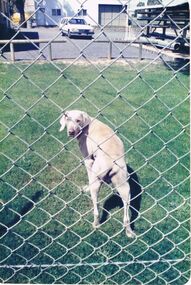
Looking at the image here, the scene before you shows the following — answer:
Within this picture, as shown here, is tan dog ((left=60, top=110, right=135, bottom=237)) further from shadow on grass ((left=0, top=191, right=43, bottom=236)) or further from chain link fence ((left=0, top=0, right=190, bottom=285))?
shadow on grass ((left=0, top=191, right=43, bottom=236))

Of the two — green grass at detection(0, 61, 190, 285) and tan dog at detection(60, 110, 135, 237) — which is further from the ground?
tan dog at detection(60, 110, 135, 237)

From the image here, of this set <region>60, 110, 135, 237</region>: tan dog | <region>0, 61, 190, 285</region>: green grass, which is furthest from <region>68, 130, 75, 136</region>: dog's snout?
<region>0, 61, 190, 285</region>: green grass

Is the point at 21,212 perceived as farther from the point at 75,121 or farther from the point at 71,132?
the point at 75,121

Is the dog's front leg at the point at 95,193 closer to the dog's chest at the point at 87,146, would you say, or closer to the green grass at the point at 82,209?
the green grass at the point at 82,209

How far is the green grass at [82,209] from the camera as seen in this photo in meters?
2.49

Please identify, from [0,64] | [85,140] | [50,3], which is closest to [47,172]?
[85,140]

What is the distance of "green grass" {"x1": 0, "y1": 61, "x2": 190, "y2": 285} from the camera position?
249 centimetres

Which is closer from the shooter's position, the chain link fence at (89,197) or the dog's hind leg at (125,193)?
the chain link fence at (89,197)

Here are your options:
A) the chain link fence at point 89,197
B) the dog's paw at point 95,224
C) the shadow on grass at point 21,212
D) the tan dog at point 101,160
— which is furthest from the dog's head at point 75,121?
the dog's paw at point 95,224

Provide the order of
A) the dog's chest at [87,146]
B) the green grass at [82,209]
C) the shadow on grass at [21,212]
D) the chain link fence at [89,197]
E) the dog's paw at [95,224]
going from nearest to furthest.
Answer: the chain link fence at [89,197] → the green grass at [82,209] → the shadow on grass at [21,212] → the dog's paw at [95,224] → the dog's chest at [87,146]

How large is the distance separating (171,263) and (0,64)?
9.67 meters

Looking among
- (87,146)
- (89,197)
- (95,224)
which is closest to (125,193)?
(95,224)

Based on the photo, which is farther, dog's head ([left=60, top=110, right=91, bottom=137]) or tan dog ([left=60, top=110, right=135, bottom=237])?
dog's head ([left=60, top=110, right=91, bottom=137])

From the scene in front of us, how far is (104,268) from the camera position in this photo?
263 cm
